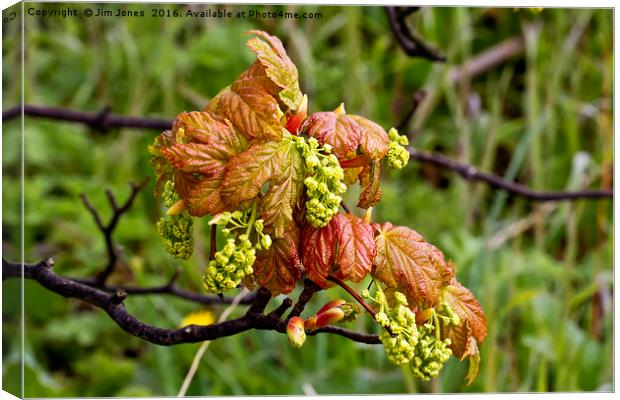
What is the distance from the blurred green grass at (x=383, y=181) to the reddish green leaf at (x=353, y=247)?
813mm

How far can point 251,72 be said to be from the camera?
64 centimetres

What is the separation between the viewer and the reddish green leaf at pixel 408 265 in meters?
0.62

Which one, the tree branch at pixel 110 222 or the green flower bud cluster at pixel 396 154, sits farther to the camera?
the tree branch at pixel 110 222

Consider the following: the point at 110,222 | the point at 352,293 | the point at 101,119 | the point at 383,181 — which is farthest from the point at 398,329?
the point at 383,181

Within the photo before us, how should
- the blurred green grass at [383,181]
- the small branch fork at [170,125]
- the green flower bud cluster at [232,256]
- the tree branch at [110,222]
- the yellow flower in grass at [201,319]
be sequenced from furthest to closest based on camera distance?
the blurred green grass at [383,181] → the yellow flower in grass at [201,319] → the small branch fork at [170,125] → the tree branch at [110,222] → the green flower bud cluster at [232,256]

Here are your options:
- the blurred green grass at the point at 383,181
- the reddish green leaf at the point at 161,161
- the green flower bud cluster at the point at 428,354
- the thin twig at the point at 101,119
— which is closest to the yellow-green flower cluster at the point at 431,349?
the green flower bud cluster at the point at 428,354

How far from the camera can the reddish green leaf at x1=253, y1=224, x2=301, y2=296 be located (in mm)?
600

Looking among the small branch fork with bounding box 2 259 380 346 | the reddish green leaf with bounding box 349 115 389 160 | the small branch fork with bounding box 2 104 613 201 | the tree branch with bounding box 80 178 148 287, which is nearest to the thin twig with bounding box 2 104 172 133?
the small branch fork with bounding box 2 104 613 201

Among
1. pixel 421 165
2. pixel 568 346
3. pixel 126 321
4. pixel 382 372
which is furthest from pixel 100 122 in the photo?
pixel 421 165

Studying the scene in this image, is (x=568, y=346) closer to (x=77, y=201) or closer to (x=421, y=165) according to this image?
(x=421, y=165)

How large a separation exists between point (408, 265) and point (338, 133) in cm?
10

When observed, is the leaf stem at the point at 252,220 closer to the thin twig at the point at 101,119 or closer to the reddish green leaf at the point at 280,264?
the reddish green leaf at the point at 280,264

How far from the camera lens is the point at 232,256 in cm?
57

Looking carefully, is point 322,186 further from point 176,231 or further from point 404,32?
point 404,32
